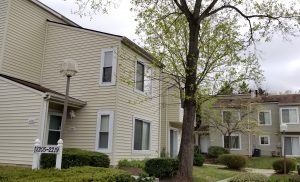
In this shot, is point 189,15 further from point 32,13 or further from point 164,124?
point 164,124

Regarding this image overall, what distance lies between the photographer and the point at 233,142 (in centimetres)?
Result: 3819

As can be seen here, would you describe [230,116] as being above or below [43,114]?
above

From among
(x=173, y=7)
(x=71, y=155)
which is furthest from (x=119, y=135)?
(x=173, y=7)

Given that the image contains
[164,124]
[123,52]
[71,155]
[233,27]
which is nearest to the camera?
[71,155]

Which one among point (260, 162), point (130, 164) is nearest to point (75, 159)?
point (130, 164)

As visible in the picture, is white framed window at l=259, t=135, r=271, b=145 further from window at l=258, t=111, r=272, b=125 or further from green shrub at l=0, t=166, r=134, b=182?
green shrub at l=0, t=166, r=134, b=182

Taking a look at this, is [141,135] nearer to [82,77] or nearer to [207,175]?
[207,175]

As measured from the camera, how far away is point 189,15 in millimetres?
14156

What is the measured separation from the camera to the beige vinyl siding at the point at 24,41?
16734mm

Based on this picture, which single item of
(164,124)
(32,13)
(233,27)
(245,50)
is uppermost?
(32,13)

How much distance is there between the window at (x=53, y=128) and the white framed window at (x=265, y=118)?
92.4 ft

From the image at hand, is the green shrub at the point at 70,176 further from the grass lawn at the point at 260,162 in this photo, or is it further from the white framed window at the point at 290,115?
the white framed window at the point at 290,115

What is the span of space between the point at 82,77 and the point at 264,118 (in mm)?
27638

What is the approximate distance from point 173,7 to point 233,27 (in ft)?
9.87
